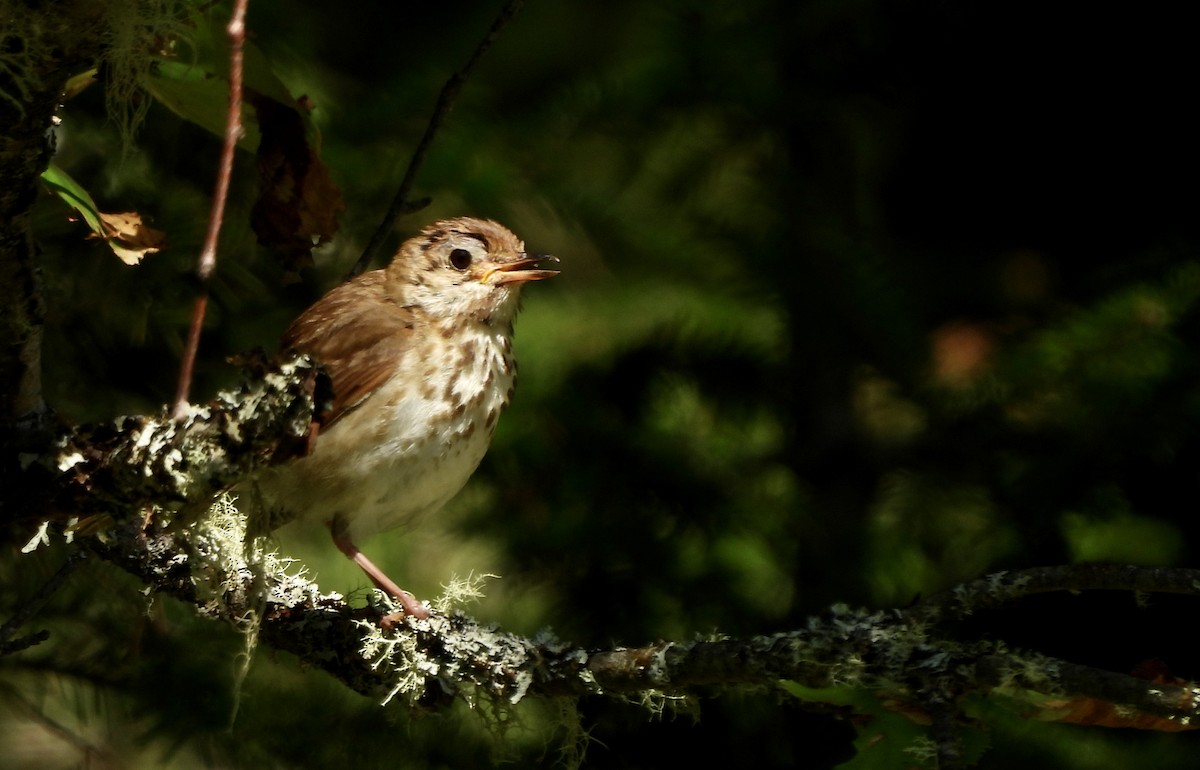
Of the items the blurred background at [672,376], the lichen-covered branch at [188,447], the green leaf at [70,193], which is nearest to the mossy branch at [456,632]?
the lichen-covered branch at [188,447]

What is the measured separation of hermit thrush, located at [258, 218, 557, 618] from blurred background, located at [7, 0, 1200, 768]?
231mm

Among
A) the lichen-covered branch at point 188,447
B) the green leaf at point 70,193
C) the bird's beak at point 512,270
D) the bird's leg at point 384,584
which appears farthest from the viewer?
the bird's beak at point 512,270

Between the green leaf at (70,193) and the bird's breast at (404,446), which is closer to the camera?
the green leaf at (70,193)

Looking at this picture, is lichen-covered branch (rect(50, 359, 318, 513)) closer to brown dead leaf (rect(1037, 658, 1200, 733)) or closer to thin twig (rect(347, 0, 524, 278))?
thin twig (rect(347, 0, 524, 278))

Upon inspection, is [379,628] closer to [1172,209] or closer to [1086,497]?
[1086,497]

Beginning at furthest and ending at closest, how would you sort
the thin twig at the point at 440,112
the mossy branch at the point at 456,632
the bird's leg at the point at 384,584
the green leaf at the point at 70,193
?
the bird's leg at the point at 384,584 → the thin twig at the point at 440,112 → the green leaf at the point at 70,193 → the mossy branch at the point at 456,632

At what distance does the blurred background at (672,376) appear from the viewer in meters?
2.64

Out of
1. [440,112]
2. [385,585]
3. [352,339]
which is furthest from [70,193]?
[385,585]

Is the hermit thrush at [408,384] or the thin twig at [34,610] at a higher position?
the hermit thrush at [408,384]

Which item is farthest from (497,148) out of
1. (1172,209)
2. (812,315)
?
(1172,209)

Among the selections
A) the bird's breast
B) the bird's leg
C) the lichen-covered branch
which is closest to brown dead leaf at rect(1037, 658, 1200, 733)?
the lichen-covered branch

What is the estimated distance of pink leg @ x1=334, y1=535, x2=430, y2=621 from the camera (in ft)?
7.27

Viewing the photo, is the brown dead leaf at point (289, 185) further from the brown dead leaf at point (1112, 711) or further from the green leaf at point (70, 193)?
the brown dead leaf at point (1112, 711)

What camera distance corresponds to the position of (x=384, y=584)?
2.43 metres
